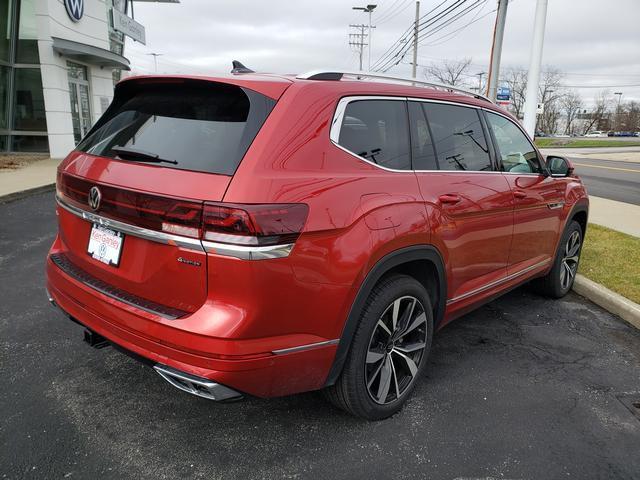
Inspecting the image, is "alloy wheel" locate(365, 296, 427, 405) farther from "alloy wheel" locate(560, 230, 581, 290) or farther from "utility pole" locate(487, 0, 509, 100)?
"utility pole" locate(487, 0, 509, 100)

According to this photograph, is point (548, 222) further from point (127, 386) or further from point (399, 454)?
point (127, 386)

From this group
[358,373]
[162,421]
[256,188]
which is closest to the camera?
[256,188]

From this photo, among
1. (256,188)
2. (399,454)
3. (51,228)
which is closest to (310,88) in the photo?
(256,188)

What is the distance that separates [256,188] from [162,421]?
1520mm

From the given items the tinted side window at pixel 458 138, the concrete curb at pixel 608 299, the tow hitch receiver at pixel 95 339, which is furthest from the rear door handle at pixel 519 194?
the tow hitch receiver at pixel 95 339

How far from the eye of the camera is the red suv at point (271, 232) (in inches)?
80.8

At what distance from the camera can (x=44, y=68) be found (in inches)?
627

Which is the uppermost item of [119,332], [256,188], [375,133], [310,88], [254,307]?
[310,88]

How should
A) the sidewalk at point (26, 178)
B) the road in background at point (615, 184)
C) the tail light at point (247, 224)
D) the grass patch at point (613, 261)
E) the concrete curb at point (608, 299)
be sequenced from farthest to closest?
the road in background at point (615, 184)
the sidewalk at point (26, 178)
the grass patch at point (613, 261)
the concrete curb at point (608, 299)
the tail light at point (247, 224)

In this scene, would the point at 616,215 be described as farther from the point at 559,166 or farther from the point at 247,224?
the point at 247,224

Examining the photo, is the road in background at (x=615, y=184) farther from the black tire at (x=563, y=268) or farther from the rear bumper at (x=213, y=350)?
the rear bumper at (x=213, y=350)

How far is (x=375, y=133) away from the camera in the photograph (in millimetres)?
2654

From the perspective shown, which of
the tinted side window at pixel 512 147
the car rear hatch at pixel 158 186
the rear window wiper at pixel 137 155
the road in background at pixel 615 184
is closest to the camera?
the car rear hatch at pixel 158 186

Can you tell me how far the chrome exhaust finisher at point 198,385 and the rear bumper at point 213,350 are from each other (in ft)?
0.04
